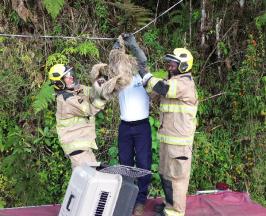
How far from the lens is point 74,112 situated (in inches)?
197

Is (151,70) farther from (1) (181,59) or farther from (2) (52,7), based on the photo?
(1) (181,59)

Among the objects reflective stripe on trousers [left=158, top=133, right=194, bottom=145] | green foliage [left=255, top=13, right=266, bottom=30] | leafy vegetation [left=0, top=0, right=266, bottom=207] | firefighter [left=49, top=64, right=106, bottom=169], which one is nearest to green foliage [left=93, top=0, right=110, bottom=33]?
leafy vegetation [left=0, top=0, right=266, bottom=207]

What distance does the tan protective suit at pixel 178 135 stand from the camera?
194 inches

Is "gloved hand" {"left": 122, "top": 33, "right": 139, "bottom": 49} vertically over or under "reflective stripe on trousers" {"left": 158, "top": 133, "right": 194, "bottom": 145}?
over

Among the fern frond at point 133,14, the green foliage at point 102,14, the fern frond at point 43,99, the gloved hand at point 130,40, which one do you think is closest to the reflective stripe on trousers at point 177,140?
the gloved hand at point 130,40

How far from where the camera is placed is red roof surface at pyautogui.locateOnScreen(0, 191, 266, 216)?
5309mm

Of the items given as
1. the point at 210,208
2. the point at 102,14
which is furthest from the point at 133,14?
the point at 210,208

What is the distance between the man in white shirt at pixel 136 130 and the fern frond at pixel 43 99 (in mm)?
1676

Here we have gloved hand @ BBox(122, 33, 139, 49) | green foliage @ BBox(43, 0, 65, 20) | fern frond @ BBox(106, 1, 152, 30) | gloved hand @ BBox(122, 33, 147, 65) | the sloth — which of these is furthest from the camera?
fern frond @ BBox(106, 1, 152, 30)

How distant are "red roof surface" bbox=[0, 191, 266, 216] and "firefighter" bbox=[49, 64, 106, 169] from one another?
0.74m

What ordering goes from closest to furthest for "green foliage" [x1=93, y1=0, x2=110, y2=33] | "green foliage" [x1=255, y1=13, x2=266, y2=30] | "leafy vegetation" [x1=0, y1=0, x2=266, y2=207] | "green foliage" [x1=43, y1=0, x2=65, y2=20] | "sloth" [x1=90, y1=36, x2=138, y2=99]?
"sloth" [x1=90, y1=36, x2=138, y2=99], "leafy vegetation" [x1=0, y1=0, x2=266, y2=207], "green foliage" [x1=43, y1=0, x2=65, y2=20], "green foliage" [x1=255, y1=13, x2=266, y2=30], "green foliage" [x1=93, y1=0, x2=110, y2=33]

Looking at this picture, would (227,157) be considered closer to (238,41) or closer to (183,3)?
(238,41)

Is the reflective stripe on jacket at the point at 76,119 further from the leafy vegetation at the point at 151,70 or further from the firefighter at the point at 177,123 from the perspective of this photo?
the leafy vegetation at the point at 151,70

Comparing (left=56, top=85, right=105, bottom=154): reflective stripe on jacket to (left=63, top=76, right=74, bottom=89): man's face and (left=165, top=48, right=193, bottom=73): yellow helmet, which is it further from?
(left=165, top=48, right=193, bottom=73): yellow helmet
